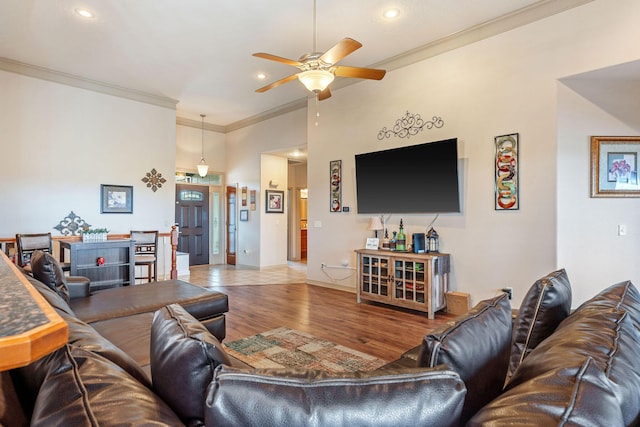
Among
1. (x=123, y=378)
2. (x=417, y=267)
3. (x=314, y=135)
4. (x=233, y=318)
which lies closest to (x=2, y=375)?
(x=123, y=378)

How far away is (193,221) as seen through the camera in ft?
26.9

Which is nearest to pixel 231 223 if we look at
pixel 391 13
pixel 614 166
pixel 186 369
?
pixel 391 13

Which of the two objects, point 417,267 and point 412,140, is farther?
point 412,140

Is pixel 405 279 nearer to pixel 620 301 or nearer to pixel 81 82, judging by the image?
pixel 620 301

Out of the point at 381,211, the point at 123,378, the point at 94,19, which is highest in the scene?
the point at 94,19

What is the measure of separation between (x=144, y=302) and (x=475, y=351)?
8.18 ft

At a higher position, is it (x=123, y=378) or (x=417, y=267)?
(x=123, y=378)

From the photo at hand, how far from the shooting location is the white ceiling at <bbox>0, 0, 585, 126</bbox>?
3617 millimetres

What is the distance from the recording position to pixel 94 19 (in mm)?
3869

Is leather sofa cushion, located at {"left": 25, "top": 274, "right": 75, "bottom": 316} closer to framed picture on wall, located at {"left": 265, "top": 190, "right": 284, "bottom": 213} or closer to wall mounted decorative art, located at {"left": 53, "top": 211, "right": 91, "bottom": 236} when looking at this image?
wall mounted decorative art, located at {"left": 53, "top": 211, "right": 91, "bottom": 236}

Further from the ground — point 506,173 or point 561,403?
point 506,173

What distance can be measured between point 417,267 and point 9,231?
5.77m

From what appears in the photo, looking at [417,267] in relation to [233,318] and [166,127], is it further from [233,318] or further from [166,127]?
[166,127]

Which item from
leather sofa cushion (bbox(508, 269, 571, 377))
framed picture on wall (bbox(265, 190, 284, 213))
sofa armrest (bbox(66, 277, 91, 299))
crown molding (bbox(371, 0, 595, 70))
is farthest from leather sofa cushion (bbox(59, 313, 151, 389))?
framed picture on wall (bbox(265, 190, 284, 213))
